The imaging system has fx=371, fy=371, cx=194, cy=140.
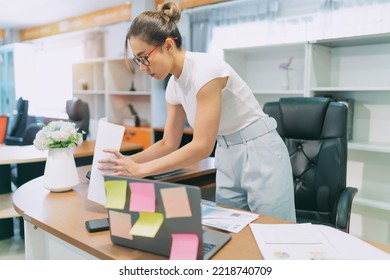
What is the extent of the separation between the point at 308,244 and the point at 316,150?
3.18 feet

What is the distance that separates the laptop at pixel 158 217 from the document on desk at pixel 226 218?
0.46 ft

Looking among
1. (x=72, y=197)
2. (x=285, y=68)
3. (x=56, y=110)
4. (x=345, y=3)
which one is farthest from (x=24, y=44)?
(x=72, y=197)

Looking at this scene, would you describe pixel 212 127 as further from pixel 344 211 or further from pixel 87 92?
pixel 87 92

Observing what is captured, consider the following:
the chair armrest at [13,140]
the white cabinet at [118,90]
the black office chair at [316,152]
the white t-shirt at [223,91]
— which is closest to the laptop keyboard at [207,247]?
the white t-shirt at [223,91]

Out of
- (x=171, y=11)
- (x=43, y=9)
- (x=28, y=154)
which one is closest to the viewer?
(x=171, y=11)

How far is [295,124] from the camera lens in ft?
6.37

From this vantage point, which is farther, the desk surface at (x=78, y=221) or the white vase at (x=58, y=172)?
the white vase at (x=58, y=172)

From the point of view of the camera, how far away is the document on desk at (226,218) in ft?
3.77

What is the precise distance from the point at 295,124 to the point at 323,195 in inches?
15.2

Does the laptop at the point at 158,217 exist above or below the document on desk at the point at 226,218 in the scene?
above

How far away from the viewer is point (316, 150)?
1.88 meters

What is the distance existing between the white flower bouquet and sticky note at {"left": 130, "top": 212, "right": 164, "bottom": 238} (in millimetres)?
719

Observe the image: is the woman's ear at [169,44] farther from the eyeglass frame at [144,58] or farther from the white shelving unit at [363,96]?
the white shelving unit at [363,96]

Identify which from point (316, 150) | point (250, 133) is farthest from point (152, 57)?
point (316, 150)
